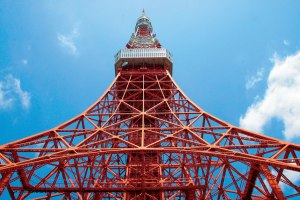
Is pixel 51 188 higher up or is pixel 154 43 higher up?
pixel 154 43

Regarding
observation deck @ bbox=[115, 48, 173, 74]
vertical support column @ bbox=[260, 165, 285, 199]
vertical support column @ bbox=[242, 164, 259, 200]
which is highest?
observation deck @ bbox=[115, 48, 173, 74]

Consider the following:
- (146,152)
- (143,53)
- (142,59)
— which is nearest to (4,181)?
(146,152)

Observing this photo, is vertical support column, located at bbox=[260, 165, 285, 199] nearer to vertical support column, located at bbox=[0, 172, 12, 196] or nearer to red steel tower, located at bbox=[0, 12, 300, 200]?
red steel tower, located at bbox=[0, 12, 300, 200]

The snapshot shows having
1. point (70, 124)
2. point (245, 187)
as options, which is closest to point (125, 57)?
point (70, 124)

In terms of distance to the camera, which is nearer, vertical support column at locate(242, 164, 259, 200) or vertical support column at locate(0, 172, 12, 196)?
vertical support column at locate(0, 172, 12, 196)

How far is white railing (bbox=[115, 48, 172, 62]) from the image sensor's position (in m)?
23.3

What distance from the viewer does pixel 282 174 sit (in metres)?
11.1

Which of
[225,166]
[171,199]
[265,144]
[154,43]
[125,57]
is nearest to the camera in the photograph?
[265,144]

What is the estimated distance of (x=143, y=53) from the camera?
23.5m

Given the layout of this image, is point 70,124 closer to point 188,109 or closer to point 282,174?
point 188,109

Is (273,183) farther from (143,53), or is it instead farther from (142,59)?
(143,53)

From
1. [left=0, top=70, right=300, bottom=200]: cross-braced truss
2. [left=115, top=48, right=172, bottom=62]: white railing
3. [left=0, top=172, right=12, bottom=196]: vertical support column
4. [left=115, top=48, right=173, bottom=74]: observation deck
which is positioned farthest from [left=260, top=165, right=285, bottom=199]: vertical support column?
[left=115, top=48, right=172, bottom=62]: white railing

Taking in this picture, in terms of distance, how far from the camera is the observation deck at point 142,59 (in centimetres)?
2317

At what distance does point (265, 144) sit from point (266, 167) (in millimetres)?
1014
